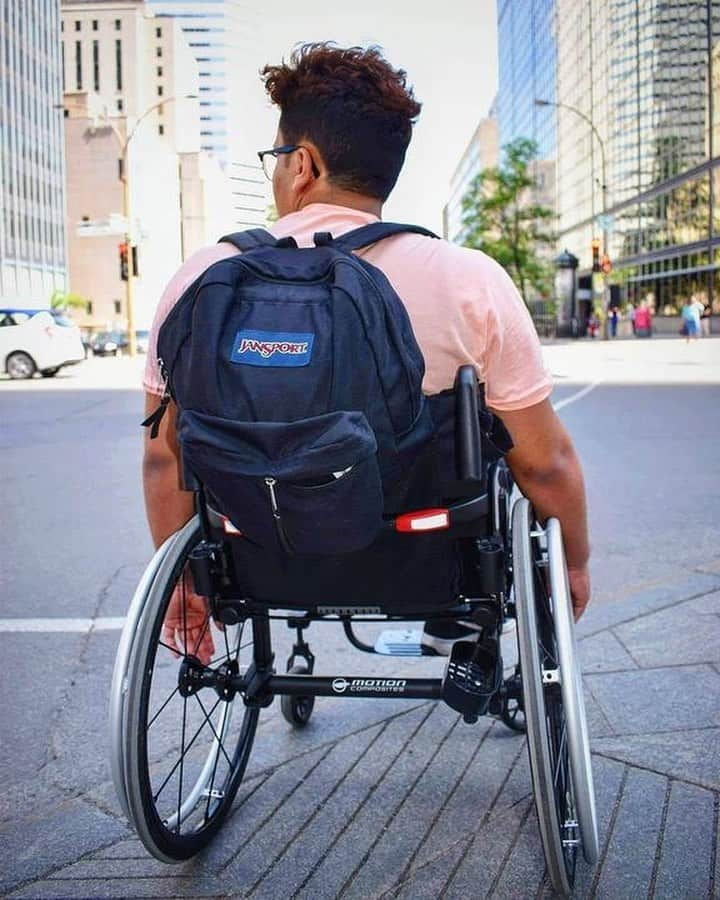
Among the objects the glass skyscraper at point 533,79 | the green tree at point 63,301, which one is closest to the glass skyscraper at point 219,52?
the glass skyscraper at point 533,79

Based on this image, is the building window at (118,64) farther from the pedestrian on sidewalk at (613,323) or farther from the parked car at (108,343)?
the pedestrian on sidewalk at (613,323)

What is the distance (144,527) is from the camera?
274 inches

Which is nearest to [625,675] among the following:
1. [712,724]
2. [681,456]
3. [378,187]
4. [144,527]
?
[712,724]

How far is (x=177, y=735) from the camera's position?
10.6 ft

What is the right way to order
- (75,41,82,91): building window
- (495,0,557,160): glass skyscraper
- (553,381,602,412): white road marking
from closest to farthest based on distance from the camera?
(75,41,82,91): building window → (553,381,602,412): white road marking → (495,0,557,160): glass skyscraper

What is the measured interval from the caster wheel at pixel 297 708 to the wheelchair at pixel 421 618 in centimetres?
54

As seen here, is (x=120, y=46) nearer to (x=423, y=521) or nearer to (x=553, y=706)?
(x=423, y=521)

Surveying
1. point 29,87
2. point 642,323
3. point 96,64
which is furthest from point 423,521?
point 642,323

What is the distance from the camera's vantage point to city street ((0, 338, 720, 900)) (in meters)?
2.39

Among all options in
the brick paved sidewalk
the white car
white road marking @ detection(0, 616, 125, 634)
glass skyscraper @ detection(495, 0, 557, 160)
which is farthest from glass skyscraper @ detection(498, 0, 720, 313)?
the brick paved sidewalk

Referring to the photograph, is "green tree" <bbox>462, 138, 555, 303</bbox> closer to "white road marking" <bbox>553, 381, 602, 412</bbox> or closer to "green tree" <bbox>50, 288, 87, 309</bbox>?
"green tree" <bbox>50, 288, 87, 309</bbox>

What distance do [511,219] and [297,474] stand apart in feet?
200

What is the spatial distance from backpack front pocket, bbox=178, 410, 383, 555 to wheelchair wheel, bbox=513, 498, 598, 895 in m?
0.34

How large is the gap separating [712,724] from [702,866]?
0.87m
